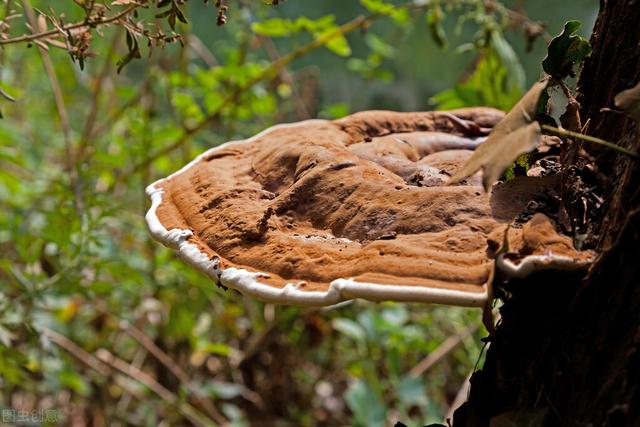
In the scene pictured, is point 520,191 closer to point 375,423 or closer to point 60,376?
point 375,423

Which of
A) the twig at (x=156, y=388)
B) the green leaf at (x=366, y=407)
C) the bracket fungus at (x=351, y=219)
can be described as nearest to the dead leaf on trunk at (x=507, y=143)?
the bracket fungus at (x=351, y=219)

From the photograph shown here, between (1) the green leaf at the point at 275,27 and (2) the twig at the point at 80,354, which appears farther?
(2) the twig at the point at 80,354

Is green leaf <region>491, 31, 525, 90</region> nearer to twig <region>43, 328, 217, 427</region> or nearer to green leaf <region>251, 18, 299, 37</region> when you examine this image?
green leaf <region>251, 18, 299, 37</region>

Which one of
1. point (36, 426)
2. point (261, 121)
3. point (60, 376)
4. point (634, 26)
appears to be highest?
point (634, 26)

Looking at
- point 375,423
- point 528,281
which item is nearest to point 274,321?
point 375,423

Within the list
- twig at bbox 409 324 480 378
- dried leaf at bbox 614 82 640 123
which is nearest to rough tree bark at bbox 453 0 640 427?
dried leaf at bbox 614 82 640 123

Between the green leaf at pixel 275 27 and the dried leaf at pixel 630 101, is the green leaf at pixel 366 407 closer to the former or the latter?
the green leaf at pixel 275 27
